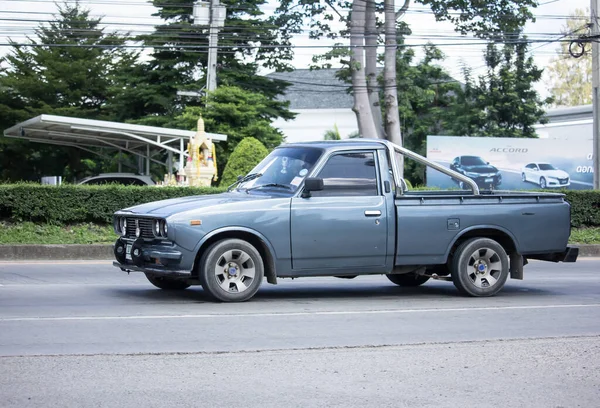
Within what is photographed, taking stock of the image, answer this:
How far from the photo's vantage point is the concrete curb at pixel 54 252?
17312 mm

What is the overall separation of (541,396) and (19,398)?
352 cm

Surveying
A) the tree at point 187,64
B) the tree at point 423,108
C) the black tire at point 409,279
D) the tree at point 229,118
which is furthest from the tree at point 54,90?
the black tire at point 409,279

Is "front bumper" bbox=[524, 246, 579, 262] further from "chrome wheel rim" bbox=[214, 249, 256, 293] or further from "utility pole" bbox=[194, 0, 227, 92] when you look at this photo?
"utility pole" bbox=[194, 0, 227, 92]

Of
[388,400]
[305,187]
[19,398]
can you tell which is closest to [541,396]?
[388,400]

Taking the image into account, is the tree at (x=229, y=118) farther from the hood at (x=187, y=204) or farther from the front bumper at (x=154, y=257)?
the front bumper at (x=154, y=257)

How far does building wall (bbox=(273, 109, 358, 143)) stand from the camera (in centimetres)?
6556

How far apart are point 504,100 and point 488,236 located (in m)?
37.2

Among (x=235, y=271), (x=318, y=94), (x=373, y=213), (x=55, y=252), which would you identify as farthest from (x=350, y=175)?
(x=318, y=94)

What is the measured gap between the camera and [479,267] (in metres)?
11.3

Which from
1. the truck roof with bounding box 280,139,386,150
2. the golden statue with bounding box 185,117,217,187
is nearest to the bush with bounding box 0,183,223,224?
the golden statue with bounding box 185,117,217,187

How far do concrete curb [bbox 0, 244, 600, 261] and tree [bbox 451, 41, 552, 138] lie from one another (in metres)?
32.5

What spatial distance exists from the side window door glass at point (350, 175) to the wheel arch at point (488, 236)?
1.28m

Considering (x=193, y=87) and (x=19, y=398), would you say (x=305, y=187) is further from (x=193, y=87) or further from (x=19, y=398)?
(x=193, y=87)

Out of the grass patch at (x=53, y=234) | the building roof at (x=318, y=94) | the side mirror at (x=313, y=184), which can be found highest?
the building roof at (x=318, y=94)
